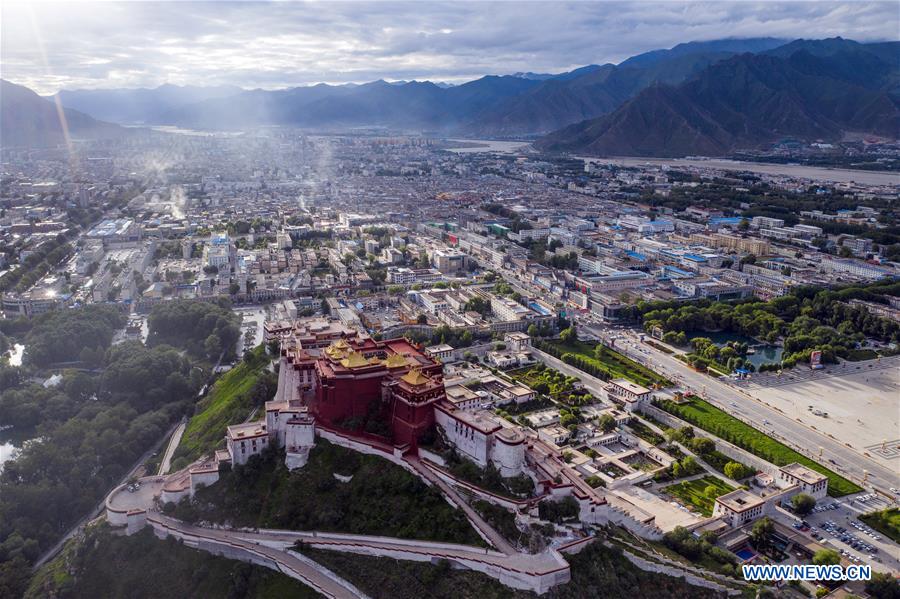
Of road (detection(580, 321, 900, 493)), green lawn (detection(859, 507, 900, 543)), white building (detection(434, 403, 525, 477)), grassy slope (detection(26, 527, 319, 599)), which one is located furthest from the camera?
road (detection(580, 321, 900, 493))

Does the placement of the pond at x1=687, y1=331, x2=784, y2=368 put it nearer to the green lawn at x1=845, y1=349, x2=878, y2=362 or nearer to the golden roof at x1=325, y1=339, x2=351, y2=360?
the green lawn at x1=845, y1=349, x2=878, y2=362

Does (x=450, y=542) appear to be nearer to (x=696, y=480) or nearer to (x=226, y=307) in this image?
(x=696, y=480)

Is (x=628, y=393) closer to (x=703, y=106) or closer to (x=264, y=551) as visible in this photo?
(x=264, y=551)

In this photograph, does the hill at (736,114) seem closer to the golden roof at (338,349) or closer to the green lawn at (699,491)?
the green lawn at (699,491)

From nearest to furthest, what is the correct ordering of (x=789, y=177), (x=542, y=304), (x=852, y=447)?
1. (x=852, y=447)
2. (x=542, y=304)
3. (x=789, y=177)

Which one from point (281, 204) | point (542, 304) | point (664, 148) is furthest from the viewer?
point (664, 148)

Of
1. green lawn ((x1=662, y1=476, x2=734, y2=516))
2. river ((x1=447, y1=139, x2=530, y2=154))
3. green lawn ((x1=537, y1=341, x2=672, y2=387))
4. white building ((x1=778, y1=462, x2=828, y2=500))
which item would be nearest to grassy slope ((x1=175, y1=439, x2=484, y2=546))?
green lawn ((x1=662, y1=476, x2=734, y2=516))

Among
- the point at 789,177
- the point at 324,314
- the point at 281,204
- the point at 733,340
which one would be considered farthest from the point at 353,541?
the point at 789,177

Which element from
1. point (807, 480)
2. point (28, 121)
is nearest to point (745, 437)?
point (807, 480)
